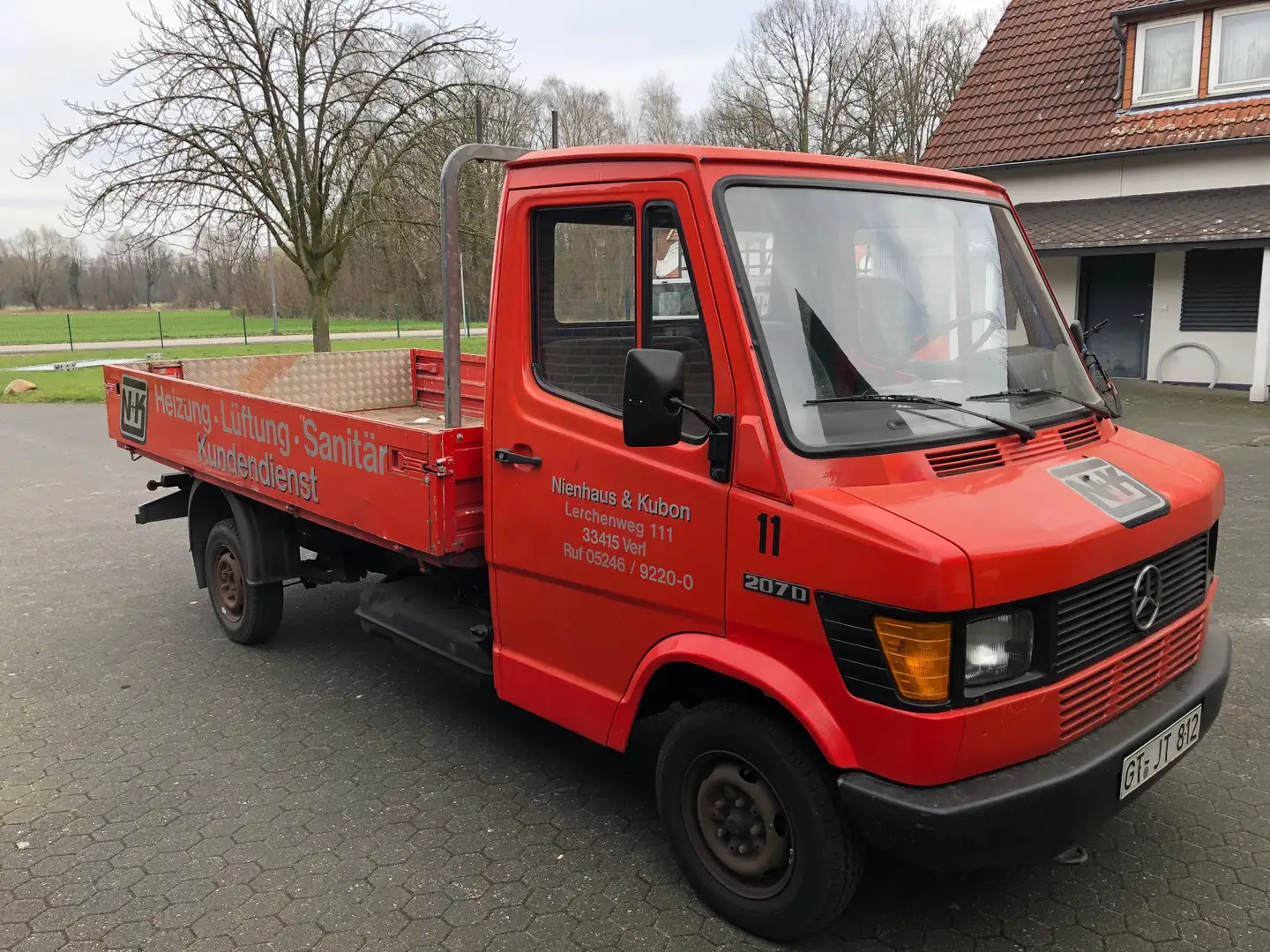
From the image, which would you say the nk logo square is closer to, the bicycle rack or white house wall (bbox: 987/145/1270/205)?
white house wall (bbox: 987/145/1270/205)

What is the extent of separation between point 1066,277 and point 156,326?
148ft

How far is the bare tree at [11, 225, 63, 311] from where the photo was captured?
66.8m

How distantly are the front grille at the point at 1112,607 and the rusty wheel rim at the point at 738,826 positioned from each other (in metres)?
0.94

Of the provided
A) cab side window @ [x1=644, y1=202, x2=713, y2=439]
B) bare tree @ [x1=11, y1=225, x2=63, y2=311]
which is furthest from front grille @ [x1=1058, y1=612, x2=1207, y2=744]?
bare tree @ [x1=11, y1=225, x2=63, y2=311]

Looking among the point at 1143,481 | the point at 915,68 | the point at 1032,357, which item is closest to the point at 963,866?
the point at 1143,481

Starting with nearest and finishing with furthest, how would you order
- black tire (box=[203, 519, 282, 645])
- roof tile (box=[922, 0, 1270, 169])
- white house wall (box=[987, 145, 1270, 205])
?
black tire (box=[203, 519, 282, 645]) → white house wall (box=[987, 145, 1270, 205]) → roof tile (box=[922, 0, 1270, 169])

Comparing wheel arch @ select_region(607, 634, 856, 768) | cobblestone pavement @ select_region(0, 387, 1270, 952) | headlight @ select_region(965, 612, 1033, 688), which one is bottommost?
cobblestone pavement @ select_region(0, 387, 1270, 952)

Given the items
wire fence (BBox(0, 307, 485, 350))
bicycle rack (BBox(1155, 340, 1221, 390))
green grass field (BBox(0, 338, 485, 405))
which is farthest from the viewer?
wire fence (BBox(0, 307, 485, 350))

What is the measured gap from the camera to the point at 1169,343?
1728 cm

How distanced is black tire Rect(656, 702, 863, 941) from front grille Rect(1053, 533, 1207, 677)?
0.76 m

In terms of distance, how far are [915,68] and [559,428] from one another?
38.9 metres

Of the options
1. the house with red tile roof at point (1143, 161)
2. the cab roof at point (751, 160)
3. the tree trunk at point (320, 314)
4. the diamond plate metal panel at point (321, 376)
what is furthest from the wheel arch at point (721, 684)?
the tree trunk at point (320, 314)

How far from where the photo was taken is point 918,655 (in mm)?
2576

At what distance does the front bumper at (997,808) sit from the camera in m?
2.58
